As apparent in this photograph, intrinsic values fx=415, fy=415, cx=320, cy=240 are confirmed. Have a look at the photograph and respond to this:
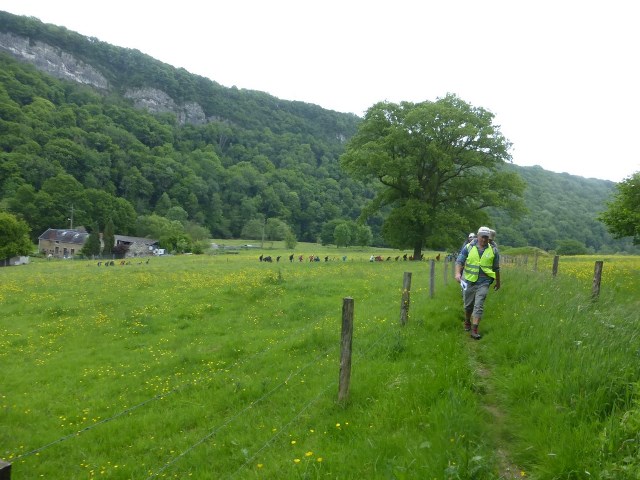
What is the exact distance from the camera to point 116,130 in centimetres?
16950

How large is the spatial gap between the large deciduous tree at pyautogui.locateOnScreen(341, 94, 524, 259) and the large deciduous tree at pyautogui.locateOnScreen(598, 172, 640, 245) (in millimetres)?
11929

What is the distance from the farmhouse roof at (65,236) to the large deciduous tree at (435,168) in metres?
83.4

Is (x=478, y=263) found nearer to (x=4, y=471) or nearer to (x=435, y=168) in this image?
(x=4, y=471)

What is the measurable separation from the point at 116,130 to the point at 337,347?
612ft

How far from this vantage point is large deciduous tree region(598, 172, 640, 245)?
23.2m

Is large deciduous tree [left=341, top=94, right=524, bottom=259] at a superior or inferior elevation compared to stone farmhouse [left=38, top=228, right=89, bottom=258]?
superior

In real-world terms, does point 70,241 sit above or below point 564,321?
below

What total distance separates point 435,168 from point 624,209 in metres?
17.3

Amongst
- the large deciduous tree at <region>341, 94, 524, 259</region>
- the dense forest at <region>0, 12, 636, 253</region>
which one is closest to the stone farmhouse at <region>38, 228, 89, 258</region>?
the dense forest at <region>0, 12, 636, 253</region>

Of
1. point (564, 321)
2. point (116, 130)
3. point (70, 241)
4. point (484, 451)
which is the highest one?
point (116, 130)

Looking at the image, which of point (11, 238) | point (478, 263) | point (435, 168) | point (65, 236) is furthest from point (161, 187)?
point (478, 263)

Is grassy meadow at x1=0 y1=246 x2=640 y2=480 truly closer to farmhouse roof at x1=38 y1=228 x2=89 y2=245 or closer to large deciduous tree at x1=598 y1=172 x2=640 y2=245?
large deciduous tree at x1=598 y1=172 x2=640 y2=245

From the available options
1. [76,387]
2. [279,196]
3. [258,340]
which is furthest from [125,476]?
[279,196]

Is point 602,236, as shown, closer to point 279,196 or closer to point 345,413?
point 279,196
